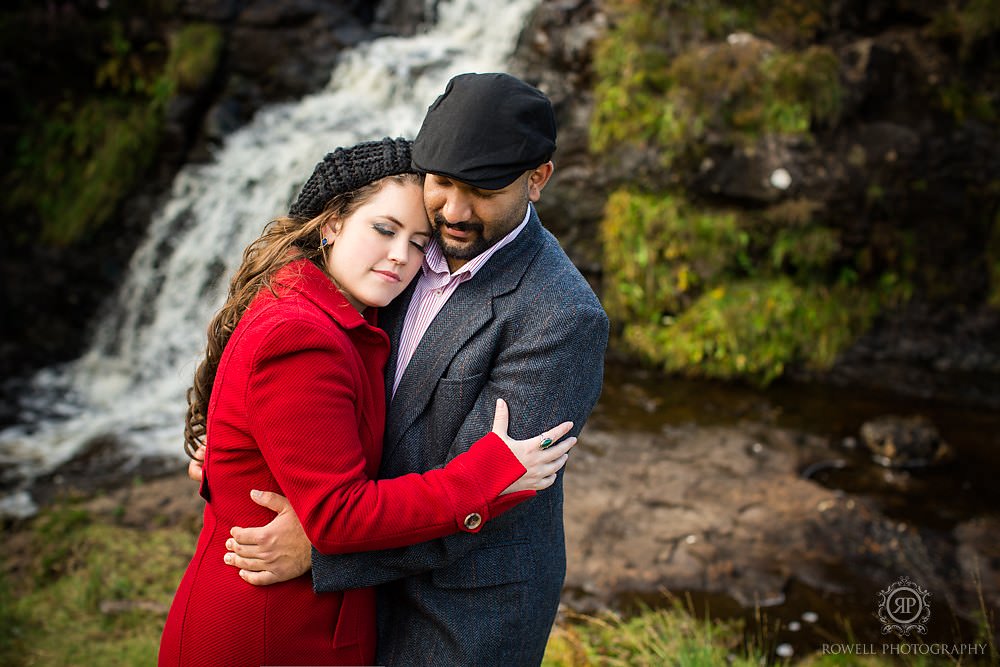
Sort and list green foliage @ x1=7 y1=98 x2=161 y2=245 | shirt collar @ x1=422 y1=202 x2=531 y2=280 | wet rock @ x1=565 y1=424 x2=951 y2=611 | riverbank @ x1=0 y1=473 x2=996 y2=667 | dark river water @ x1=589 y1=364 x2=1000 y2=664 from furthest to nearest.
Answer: green foliage @ x1=7 y1=98 x2=161 y2=245 < wet rock @ x1=565 y1=424 x2=951 y2=611 < dark river water @ x1=589 y1=364 x2=1000 y2=664 < riverbank @ x1=0 y1=473 x2=996 y2=667 < shirt collar @ x1=422 y1=202 x2=531 y2=280

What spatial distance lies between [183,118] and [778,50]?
21.4ft

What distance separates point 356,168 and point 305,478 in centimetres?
81

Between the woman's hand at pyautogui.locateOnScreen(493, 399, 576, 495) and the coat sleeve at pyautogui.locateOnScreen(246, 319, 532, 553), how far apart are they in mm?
43

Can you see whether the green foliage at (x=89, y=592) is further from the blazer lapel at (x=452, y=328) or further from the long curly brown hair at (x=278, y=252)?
the blazer lapel at (x=452, y=328)

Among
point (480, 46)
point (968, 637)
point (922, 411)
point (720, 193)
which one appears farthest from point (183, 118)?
point (968, 637)

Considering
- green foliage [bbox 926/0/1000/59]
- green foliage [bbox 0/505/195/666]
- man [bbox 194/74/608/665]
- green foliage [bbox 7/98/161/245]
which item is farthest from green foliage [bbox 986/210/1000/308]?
green foliage [bbox 7/98/161/245]

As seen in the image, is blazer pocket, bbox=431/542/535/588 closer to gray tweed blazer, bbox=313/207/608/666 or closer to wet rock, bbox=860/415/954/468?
gray tweed blazer, bbox=313/207/608/666

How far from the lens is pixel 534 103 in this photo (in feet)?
6.32

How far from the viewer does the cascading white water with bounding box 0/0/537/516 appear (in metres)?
7.43

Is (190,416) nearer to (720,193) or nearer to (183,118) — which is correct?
(720,193)

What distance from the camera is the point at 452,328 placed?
208 centimetres

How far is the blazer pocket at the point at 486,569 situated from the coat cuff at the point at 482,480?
0.19 meters

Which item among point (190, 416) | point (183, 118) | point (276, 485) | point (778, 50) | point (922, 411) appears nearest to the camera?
point (276, 485)

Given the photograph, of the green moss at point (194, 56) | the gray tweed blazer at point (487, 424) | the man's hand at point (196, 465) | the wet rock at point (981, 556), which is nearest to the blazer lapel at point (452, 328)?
the gray tweed blazer at point (487, 424)
